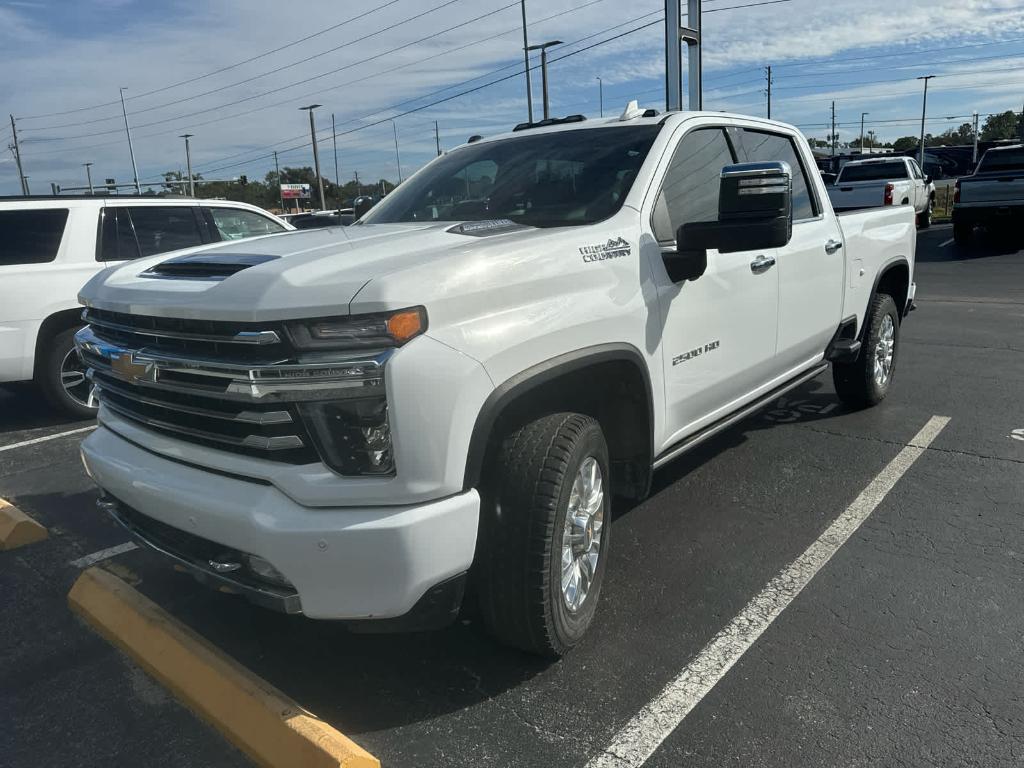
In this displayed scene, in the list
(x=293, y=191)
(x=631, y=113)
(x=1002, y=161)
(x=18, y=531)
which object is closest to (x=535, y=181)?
(x=631, y=113)

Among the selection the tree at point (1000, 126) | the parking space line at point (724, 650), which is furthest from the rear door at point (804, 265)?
the tree at point (1000, 126)

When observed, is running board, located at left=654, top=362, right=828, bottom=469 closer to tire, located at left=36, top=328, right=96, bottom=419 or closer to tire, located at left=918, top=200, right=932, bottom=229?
tire, located at left=36, top=328, right=96, bottom=419

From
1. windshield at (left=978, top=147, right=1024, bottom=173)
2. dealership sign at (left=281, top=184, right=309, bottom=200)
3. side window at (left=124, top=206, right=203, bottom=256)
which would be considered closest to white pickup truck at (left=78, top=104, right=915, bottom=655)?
side window at (left=124, top=206, right=203, bottom=256)

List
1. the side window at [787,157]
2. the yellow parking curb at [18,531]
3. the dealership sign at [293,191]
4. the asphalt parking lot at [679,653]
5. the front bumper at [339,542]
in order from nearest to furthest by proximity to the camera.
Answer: the front bumper at [339,542] < the asphalt parking lot at [679,653] < the yellow parking curb at [18,531] < the side window at [787,157] < the dealership sign at [293,191]

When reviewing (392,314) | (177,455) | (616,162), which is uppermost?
(616,162)

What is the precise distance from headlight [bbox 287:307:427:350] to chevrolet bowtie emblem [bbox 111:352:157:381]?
0.66m

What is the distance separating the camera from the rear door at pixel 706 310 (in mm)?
3393

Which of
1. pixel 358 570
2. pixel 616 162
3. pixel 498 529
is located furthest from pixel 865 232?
pixel 358 570

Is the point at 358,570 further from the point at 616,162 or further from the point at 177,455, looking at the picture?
the point at 616,162

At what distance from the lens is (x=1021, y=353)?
7758 mm

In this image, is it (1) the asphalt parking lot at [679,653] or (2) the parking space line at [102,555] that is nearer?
(1) the asphalt parking lot at [679,653]

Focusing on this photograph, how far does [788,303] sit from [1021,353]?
4772 mm

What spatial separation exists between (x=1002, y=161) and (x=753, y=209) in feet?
55.8

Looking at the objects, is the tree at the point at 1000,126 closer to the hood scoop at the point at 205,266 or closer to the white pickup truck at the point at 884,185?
the white pickup truck at the point at 884,185
